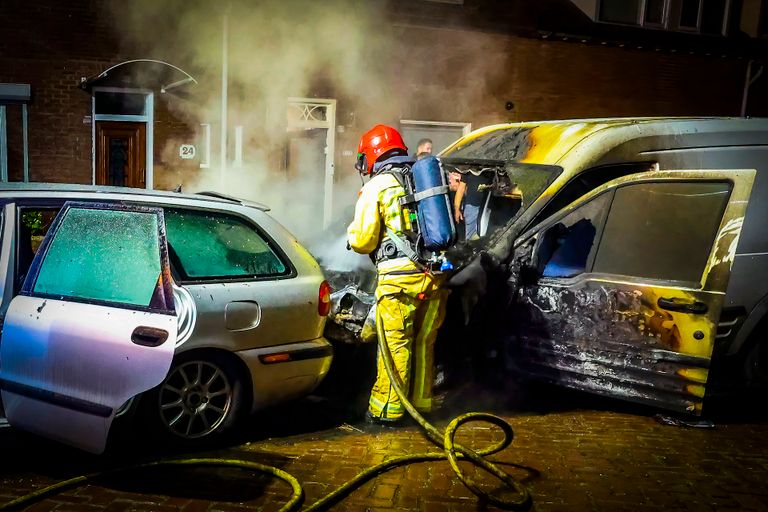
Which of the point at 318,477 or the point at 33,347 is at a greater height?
the point at 33,347

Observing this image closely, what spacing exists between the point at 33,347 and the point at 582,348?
3374mm

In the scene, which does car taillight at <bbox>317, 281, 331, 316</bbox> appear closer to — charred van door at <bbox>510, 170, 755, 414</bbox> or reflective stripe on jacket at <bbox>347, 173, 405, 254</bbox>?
reflective stripe on jacket at <bbox>347, 173, 405, 254</bbox>

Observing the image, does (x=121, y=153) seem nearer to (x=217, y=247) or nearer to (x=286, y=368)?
(x=217, y=247)

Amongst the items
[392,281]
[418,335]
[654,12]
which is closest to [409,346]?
[418,335]

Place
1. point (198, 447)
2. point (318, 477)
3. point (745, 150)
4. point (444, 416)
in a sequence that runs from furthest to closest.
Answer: point (745, 150), point (444, 416), point (198, 447), point (318, 477)

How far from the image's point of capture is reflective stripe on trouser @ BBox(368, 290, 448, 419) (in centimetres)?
435

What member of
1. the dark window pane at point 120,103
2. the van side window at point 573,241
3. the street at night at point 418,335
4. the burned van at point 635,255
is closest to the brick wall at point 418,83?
the dark window pane at point 120,103

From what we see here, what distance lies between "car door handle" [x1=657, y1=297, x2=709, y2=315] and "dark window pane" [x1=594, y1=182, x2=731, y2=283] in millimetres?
230

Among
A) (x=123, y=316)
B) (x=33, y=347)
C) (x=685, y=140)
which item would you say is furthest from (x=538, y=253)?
(x=33, y=347)

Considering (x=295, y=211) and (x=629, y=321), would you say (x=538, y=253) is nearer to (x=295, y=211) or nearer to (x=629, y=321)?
(x=629, y=321)

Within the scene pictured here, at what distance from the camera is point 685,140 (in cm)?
536

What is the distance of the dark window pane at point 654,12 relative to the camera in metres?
13.6

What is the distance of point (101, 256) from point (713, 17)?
1440cm

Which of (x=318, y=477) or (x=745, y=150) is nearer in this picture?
(x=318, y=477)
